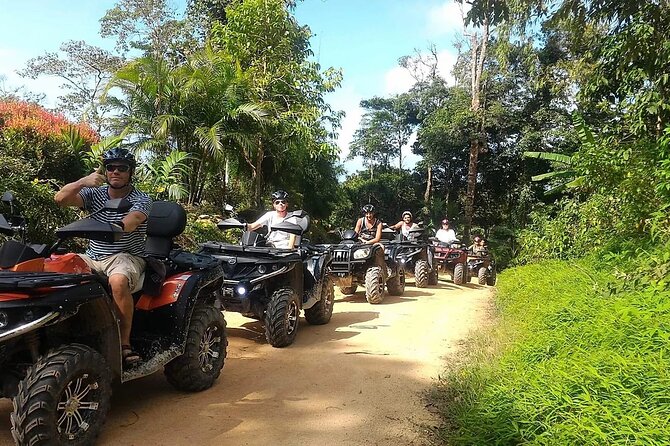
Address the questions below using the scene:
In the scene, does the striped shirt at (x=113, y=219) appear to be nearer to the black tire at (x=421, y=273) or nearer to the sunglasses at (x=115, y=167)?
the sunglasses at (x=115, y=167)

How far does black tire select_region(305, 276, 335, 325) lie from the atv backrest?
10.7 feet

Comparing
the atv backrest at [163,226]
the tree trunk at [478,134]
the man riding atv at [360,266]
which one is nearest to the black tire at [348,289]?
the man riding atv at [360,266]

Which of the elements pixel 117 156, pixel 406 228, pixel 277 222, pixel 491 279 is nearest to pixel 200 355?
pixel 117 156

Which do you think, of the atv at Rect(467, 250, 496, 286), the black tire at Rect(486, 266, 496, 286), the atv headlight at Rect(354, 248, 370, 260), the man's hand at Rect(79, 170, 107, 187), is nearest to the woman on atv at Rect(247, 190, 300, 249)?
the atv headlight at Rect(354, 248, 370, 260)

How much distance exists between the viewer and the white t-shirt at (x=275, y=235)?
7.44 m

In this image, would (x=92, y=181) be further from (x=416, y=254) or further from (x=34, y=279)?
(x=416, y=254)

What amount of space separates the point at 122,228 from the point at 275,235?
4001 millimetres

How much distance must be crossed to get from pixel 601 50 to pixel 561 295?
5553 mm

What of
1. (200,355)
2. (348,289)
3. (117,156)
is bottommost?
(200,355)

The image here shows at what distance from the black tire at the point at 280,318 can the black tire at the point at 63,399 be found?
2726mm

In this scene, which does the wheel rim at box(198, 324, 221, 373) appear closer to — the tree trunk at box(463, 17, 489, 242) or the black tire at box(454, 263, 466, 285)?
the black tire at box(454, 263, 466, 285)

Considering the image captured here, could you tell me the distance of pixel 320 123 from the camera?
1580 cm

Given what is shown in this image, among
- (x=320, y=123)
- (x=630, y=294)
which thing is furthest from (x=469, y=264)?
(x=630, y=294)

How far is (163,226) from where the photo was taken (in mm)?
4320
